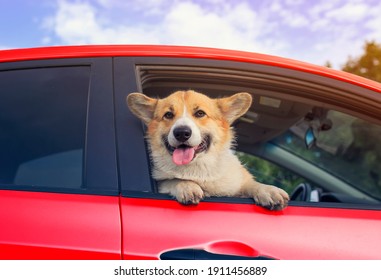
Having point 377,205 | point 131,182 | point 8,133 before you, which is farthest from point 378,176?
point 8,133

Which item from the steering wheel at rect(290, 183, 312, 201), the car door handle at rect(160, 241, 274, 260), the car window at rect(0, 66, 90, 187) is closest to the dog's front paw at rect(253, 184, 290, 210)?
the car door handle at rect(160, 241, 274, 260)

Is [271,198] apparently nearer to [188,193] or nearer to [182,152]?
[188,193]

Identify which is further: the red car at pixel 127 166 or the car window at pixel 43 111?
the car window at pixel 43 111

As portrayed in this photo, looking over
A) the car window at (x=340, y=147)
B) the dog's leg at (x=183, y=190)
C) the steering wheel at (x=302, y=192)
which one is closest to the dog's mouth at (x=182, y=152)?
the dog's leg at (x=183, y=190)

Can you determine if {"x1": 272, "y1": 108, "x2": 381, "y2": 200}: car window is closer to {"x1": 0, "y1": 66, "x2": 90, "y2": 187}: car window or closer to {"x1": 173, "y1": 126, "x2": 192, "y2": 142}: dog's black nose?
{"x1": 173, "y1": 126, "x2": 192, "y2": 142}: dog's black nose

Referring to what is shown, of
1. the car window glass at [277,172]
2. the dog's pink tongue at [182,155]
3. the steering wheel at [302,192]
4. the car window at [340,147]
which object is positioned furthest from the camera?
the car window glass at [277,172]

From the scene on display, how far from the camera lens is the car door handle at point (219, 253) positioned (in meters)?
1.61

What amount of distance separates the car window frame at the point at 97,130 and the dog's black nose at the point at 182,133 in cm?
27

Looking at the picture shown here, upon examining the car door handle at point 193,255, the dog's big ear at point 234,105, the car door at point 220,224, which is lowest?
the car door handle at point 193,255

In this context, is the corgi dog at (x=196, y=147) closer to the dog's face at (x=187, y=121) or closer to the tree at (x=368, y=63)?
the dog's face at (x=187, y=121)

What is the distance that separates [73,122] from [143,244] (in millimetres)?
636

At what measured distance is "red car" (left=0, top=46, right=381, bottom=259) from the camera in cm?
164

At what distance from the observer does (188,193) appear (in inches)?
68.3

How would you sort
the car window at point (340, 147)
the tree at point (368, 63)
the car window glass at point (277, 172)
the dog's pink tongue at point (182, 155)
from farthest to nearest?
the tree at point (368, 63) < the car window glass at point (277, 172) < the car window at point (340, 147) < the dog's pink tongue at point (182, 155)
